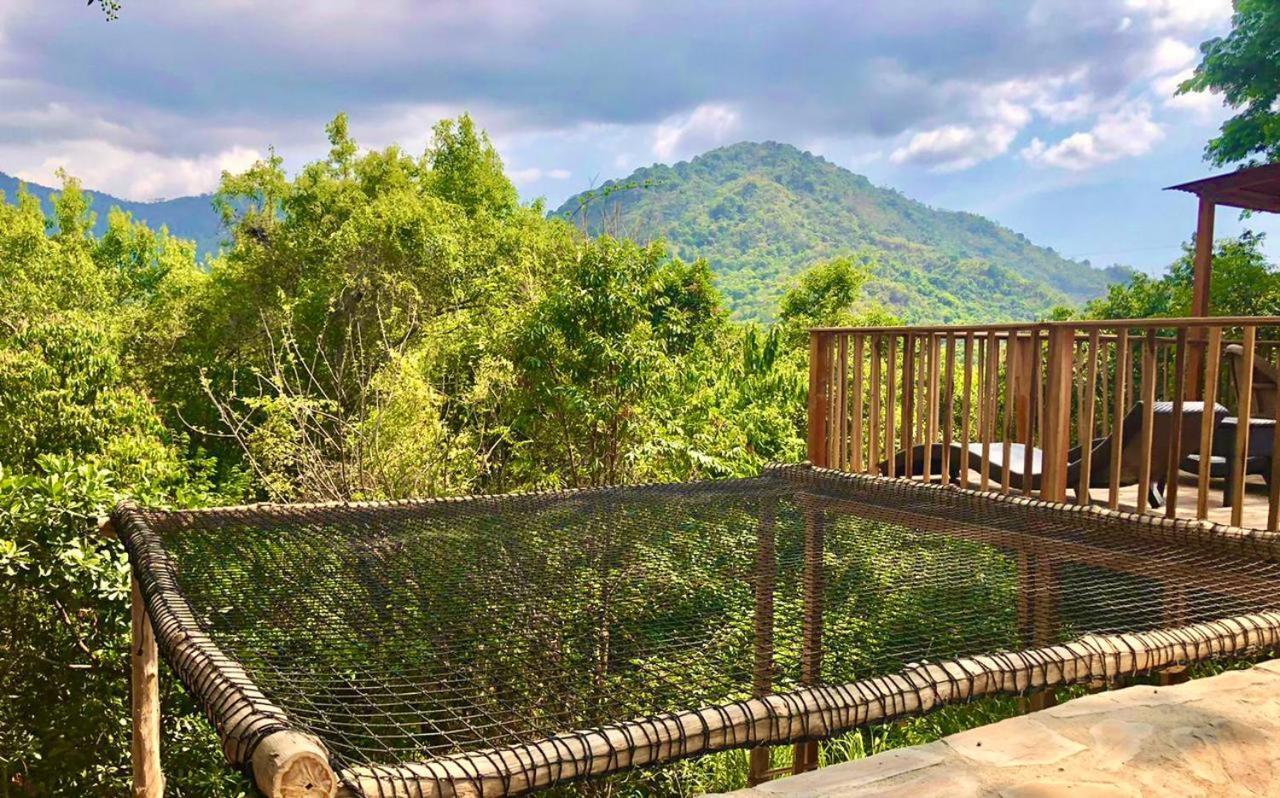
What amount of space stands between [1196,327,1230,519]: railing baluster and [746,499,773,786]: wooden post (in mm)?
1541

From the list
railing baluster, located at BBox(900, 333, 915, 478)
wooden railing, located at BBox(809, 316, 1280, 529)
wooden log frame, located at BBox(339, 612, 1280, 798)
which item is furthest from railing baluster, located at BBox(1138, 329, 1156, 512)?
wooden log frame, located at BBox(339, 612, 1280, 798)

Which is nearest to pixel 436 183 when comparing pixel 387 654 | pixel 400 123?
pixel 400 123

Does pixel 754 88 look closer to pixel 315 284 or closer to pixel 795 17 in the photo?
pixel 795 17

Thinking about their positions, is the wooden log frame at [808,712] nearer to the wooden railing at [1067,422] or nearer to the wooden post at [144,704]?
the wooden railing at [1067,422]

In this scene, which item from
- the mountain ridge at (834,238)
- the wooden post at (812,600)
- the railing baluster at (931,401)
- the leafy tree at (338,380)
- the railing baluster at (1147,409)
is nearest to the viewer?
the wooden post at (812,600)

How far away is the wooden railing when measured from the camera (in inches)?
134

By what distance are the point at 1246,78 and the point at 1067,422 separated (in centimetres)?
1476

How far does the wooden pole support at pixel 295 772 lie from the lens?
131 centimetres

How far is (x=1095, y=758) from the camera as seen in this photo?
68.7 inches

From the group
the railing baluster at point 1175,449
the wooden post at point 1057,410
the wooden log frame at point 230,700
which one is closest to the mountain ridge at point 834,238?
the wooden post at point 1057,410

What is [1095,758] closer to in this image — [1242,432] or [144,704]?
[1242,432]

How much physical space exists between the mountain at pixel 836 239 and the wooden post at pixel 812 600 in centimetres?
2693

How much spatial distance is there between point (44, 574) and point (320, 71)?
6376cm

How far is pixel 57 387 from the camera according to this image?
11.1 meters
